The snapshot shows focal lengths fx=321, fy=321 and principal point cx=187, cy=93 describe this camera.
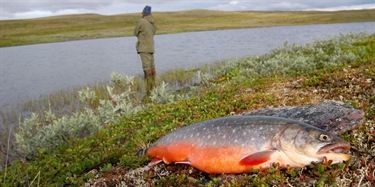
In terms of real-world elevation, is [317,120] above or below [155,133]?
above

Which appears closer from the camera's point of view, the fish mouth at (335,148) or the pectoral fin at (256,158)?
the fish mouth at (335,148)

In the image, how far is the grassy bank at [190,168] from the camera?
3428 millimetres

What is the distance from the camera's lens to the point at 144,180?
13.4ft

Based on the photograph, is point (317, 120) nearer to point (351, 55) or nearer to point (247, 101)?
point (247, 101)

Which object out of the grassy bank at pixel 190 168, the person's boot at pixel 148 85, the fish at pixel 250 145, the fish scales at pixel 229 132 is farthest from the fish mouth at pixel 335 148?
the person's boot at pixel 148 85

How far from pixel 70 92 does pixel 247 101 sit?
11641mm

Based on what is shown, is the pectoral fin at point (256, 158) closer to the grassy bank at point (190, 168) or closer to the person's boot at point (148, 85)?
the grassy bank at point (190, 168)

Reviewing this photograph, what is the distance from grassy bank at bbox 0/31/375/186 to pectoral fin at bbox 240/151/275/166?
0.49 feet

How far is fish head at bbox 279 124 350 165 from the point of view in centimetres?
316

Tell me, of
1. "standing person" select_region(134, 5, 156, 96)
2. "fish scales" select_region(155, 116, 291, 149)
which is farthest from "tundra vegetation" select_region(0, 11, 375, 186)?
"standing person" select_region(134, 5, 156, 96)

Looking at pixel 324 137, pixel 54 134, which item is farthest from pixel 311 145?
pixel 54 134

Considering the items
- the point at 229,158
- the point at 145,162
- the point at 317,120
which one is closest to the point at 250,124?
the point at 229,158

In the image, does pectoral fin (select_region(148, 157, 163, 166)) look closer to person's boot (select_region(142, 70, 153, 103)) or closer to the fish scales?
the fish scales

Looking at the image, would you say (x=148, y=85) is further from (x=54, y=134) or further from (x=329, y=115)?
(x=329, y=115)
